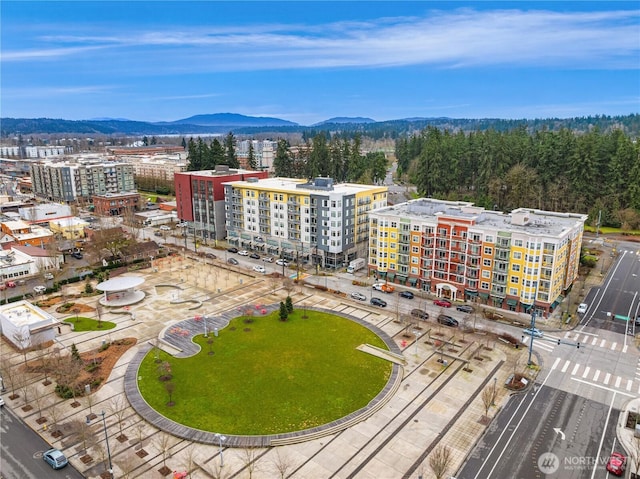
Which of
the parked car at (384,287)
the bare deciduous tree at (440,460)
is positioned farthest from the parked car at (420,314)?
the bare deciduous tree at (440,460)

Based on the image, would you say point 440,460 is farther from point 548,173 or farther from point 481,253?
point 548,173

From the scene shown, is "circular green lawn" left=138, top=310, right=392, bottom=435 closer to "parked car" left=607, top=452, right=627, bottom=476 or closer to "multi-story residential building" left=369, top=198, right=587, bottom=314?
"multi-story residential building" left=369, top=198, right=587, bottom=314

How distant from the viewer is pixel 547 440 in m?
38.6

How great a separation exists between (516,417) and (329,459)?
59.9ft

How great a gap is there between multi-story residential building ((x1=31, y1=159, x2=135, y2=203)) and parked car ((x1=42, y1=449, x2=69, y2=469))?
129218 millimetres

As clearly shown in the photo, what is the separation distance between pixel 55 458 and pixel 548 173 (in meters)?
113

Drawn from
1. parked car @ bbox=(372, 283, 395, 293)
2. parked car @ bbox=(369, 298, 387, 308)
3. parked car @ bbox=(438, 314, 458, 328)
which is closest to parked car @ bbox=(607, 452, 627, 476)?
parked car @ bbox=(438, 314, 458, 328)

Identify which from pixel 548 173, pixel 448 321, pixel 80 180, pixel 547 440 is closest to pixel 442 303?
pixel 448 321

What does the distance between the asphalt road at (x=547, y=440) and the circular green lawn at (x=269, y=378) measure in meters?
11.7

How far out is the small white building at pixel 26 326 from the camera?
52.8m

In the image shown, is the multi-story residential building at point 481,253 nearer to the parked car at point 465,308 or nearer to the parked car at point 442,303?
the parked car at point 442,303

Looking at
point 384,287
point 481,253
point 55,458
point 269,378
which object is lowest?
point 269,378

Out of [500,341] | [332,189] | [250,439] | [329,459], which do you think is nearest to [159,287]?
[332,189]

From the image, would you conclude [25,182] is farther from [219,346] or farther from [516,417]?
[516,417]
